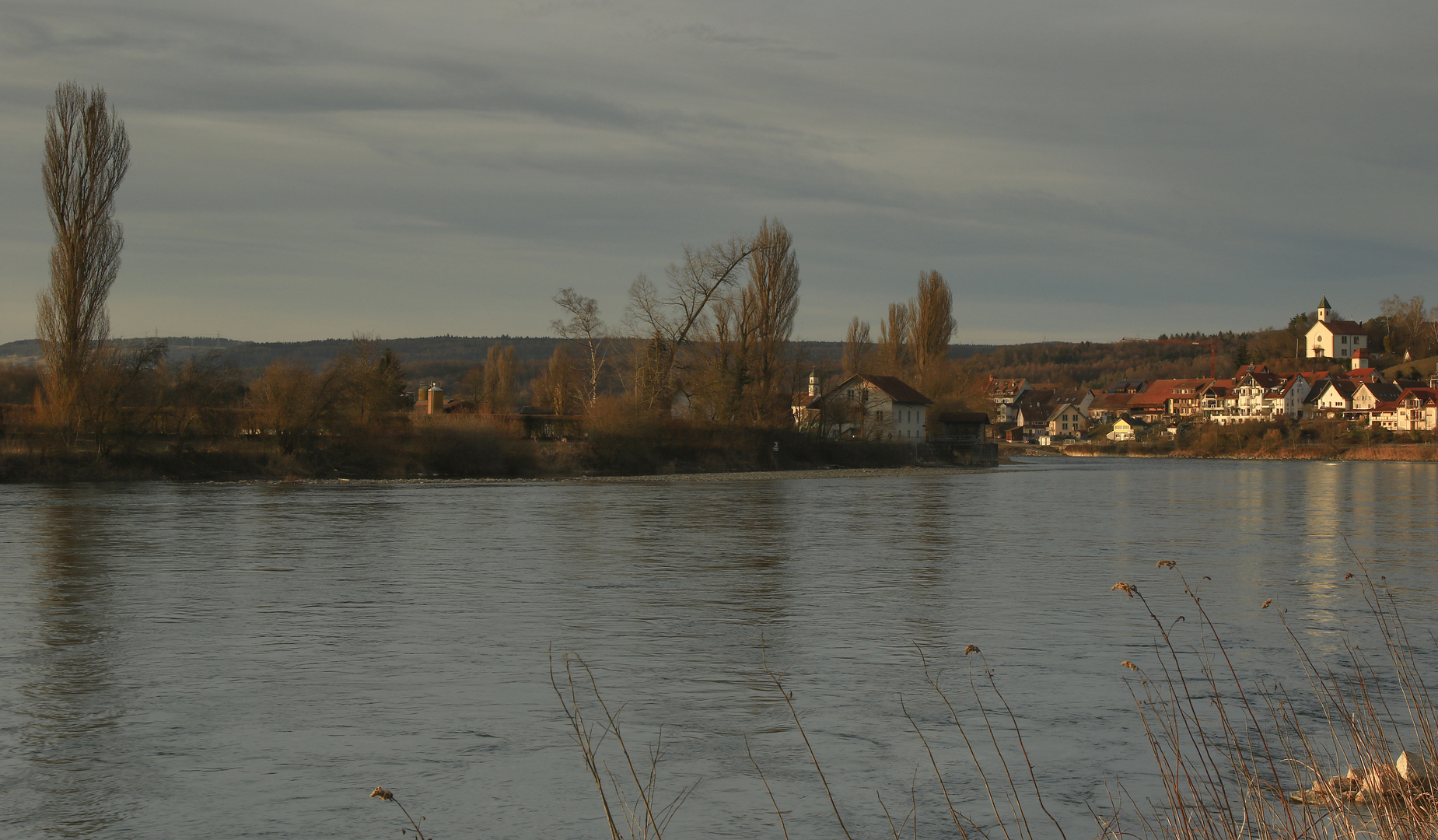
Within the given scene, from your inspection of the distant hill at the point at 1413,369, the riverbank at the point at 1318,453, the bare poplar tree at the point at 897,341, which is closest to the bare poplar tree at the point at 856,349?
the bare poplar tree at the point at 897,341

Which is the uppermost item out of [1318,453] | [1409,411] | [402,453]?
[1409,411]

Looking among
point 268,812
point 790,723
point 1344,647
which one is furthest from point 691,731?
point 1344,647

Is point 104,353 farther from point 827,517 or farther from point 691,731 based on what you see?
point 691,731

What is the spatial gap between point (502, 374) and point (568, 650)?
9376 centimetres

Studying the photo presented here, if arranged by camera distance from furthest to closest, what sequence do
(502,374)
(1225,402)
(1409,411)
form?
1. (1225,402)
2. (1409,411)
3. (502,374)

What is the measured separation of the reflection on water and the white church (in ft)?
488

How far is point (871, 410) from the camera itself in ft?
241

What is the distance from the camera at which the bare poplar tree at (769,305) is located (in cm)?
5772

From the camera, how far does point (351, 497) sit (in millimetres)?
32125

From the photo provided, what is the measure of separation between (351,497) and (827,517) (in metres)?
13.7

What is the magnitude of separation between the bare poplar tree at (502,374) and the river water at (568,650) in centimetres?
7251

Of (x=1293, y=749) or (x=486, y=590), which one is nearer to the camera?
(x=1293, y=749)

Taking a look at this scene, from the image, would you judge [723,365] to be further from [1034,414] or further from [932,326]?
[1034,414]

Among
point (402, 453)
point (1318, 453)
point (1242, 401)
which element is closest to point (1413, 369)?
point (1242, 401)
